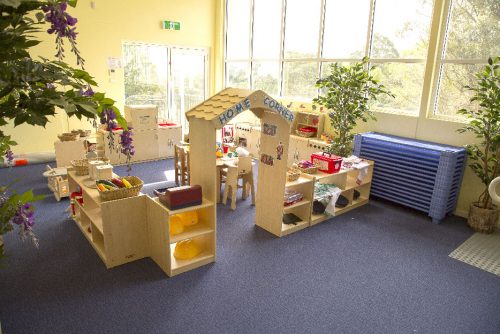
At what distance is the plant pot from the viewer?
4.23 meters

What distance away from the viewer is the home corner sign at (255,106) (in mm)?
3199

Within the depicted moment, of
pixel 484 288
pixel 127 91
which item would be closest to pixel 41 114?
pixel 484 288

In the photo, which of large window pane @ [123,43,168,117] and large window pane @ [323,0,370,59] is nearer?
large window pane @ [323,0,370,59]

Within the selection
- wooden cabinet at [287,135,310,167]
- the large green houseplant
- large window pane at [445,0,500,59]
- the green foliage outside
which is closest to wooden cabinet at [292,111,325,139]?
wooden cabinet at [287,135,310,167]

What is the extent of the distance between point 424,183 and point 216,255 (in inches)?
116

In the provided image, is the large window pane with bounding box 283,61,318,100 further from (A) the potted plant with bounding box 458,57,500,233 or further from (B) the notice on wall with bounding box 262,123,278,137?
(B) the notice on wall with bounding box 262,123,278,137

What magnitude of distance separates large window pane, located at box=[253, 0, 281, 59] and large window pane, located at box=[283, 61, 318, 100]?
458mm

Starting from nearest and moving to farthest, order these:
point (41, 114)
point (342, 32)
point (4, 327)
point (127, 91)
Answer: point (41, 114)
point (4, 327)
point (342, 32)
point (127, 91)

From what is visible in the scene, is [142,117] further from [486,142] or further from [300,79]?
[486,142]

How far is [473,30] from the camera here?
4.58m

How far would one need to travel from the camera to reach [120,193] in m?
3.20

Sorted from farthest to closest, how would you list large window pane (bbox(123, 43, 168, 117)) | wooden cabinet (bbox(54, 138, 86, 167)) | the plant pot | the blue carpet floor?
large window pane (bbox(123, 43, 168, 117)) → wooden cabinet (bbox(54, 138, 86, 167)) → the plant pot → the blue carpet floor

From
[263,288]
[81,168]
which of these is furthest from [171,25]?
[263,288]

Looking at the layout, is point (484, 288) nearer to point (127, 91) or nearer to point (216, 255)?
point (216, 255)
